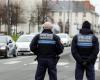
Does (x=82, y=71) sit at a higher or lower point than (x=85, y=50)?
lower

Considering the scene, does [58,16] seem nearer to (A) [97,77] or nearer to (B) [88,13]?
(B) [88,13]

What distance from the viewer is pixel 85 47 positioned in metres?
11.6

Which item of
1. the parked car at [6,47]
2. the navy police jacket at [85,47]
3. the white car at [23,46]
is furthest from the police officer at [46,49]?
the white car at [23,46]

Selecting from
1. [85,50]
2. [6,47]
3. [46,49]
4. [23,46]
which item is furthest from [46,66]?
→ [23,46]

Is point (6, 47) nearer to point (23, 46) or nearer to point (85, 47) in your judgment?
point (23, 46)

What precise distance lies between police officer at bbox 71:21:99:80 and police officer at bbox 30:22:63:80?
54 cm

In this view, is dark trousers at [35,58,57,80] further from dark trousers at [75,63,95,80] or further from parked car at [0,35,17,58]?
parked car at [0,35,17,58]

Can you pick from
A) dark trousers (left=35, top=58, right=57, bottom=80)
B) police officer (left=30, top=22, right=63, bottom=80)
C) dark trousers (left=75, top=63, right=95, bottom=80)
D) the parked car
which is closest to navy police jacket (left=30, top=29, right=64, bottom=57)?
police officer (left=30, top=22, right=63, bottom=80)

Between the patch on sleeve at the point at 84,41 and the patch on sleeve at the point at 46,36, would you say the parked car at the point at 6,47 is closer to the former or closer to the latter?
the patch on sleeve at the point at 46,36

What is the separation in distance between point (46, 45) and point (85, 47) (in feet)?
2.99

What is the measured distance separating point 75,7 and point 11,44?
5301 inches

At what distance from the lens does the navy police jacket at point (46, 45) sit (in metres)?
11.9

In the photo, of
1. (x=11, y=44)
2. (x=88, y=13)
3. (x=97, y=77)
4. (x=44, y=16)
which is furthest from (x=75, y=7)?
(x=97, y=77)

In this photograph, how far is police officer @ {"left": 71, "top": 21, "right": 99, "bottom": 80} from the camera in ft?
37.9
